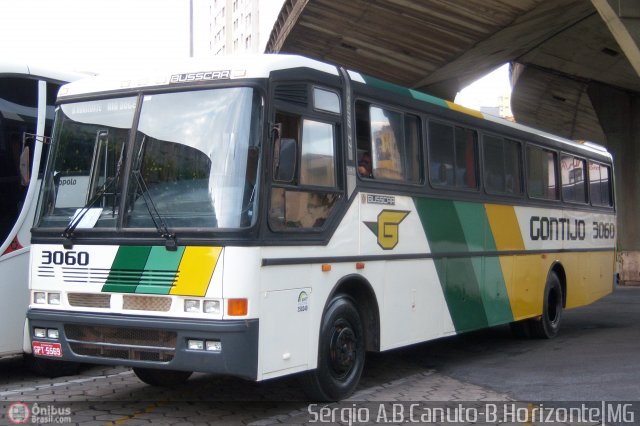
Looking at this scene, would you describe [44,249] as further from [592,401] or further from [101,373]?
[592,401]

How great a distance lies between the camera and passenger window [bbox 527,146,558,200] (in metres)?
12.1

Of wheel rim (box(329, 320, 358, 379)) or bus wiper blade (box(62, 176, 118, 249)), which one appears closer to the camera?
bus wiper blade (box(62, 176, 118, 249))

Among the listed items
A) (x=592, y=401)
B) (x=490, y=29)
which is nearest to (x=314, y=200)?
(x=592, y=401)

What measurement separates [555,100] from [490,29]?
52.5ft

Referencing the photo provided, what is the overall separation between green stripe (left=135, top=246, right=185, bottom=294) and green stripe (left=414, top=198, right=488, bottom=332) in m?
3.32

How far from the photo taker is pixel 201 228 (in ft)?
21.8

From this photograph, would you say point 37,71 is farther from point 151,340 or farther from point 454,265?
point 454,265

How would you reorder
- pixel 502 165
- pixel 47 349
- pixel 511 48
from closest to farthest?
pixel 47 349 → pixel 502 165 → pixel 511 48

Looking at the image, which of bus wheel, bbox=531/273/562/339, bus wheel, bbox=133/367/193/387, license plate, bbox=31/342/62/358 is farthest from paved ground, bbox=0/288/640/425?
bus wheel, bbox=531/273/562/339

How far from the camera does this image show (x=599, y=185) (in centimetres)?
1500

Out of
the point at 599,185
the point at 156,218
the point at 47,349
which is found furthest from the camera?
the point at 599,185

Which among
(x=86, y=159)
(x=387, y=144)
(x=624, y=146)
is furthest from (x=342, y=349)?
(x=624, y=146)

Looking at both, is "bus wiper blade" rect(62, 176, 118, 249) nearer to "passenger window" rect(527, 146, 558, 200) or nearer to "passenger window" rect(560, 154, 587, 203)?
"passenger window" rect(527, 146, 558, 200)

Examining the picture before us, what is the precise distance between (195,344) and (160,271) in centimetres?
67
